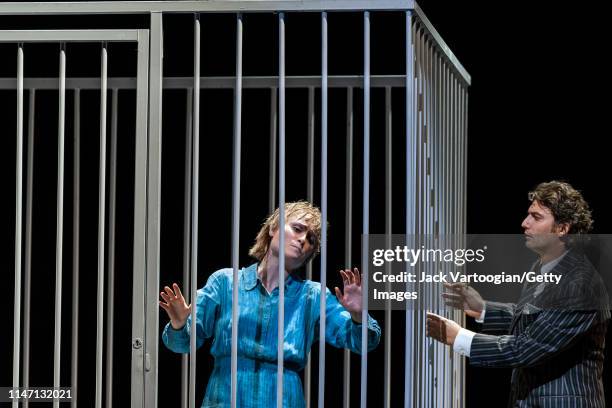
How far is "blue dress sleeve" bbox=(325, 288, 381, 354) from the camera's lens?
130 inches

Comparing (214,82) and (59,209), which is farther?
(214,82)

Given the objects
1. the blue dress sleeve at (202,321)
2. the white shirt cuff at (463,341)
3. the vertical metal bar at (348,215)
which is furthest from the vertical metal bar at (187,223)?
the white shirt cuff at (463,341)

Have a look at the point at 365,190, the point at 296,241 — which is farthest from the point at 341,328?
the point at 365,190

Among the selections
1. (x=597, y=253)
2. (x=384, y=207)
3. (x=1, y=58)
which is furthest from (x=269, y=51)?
(x=597, y=253)

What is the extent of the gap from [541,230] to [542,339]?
0.39 meters

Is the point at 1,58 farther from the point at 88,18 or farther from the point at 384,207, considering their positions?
the point at 384,207

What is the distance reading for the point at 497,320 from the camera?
3.93 metres

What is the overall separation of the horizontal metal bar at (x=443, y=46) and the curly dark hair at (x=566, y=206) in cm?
54

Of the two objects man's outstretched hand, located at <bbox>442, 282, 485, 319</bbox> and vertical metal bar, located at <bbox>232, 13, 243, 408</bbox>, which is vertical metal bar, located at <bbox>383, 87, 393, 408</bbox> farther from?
vertical metal bar, located at <bbox>232, 13, 243, 408</bbox>

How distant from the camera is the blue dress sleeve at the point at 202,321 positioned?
337 cm

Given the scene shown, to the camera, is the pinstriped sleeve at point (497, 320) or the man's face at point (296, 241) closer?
the man's face at point (296, 241)

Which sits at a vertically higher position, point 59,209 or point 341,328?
point 59,209

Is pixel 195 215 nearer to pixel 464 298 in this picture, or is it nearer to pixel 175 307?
pixel 175 307
